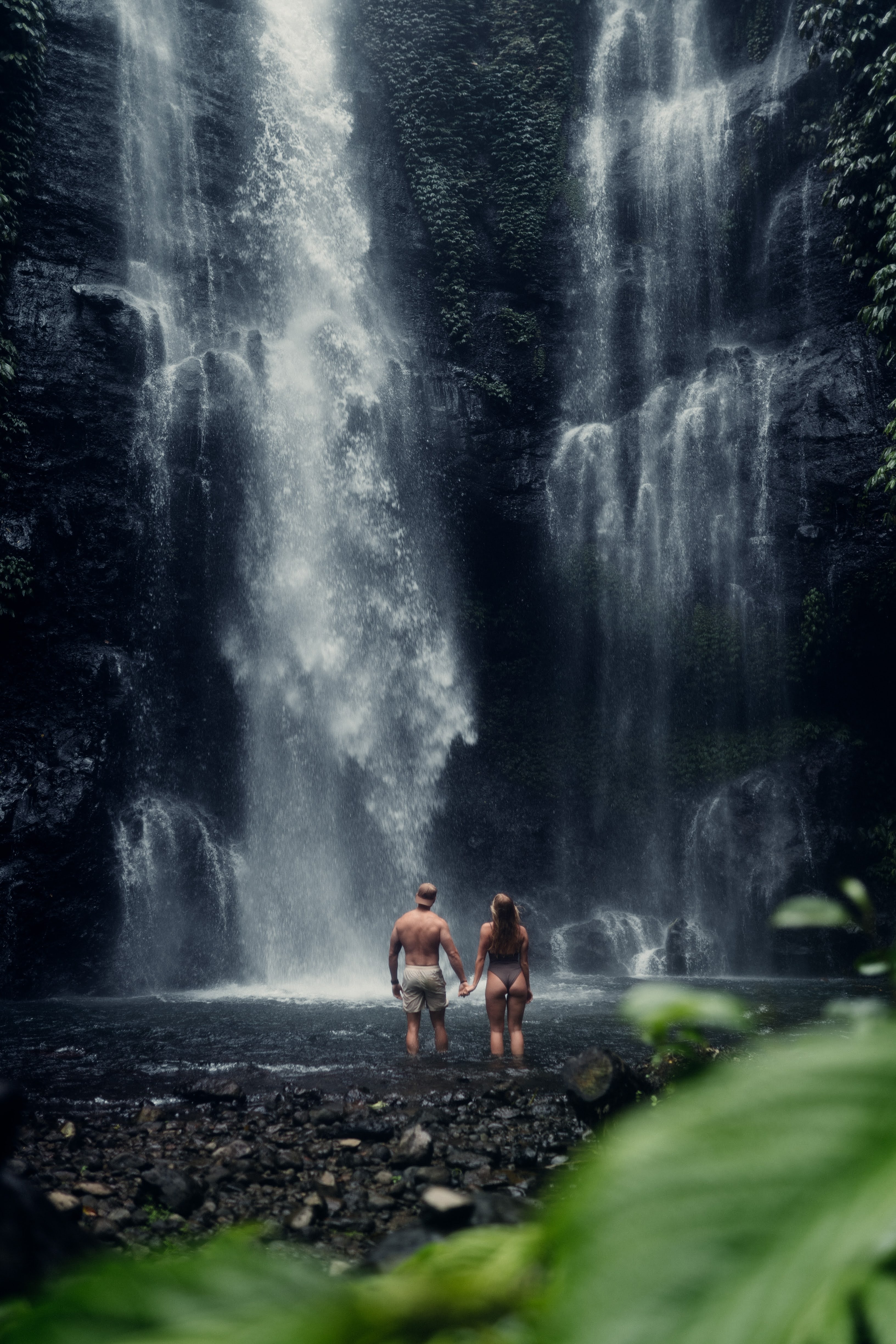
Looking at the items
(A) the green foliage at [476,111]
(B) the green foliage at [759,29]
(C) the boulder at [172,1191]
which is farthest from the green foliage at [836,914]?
(B) the green foliage at [759,29]

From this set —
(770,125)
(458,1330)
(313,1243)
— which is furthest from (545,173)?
(458,1330)

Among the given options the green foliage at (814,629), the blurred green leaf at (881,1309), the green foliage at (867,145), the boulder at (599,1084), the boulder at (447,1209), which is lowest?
the boulder at (599,1084)

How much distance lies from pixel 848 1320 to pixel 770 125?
24.9 m

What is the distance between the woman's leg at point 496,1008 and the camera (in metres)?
8.12

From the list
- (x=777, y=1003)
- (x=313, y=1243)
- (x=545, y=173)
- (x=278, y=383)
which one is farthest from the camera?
(x=545, y=173)

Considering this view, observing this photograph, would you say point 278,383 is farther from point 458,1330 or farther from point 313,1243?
point 458,1330

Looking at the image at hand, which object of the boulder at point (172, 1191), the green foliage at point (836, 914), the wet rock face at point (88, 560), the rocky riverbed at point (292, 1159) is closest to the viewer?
the green foliage at point (836, 914)

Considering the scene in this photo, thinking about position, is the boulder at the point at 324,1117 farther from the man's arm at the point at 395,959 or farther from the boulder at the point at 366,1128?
the man's arm at the point at 395,959

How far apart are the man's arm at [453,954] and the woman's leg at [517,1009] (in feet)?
1.44

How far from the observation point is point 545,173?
73.5 feet

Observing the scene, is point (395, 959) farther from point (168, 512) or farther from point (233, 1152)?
point (168, 512)

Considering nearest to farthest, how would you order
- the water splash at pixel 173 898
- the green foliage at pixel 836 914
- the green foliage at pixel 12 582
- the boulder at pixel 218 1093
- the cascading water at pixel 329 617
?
1. the green foliage at pixel 836 914
2. the boulder at pixel 218 1093
3. the water splash at pixel 173 898
4. the green foliage at pixel 12 582
5. the cascading water at pixel 329 617

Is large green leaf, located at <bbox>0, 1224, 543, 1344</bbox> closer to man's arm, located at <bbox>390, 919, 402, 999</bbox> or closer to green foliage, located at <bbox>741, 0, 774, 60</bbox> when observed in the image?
man's arm, located at <bbox>390, 919, 402, 999</bbox>

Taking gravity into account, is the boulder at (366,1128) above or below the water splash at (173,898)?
below
